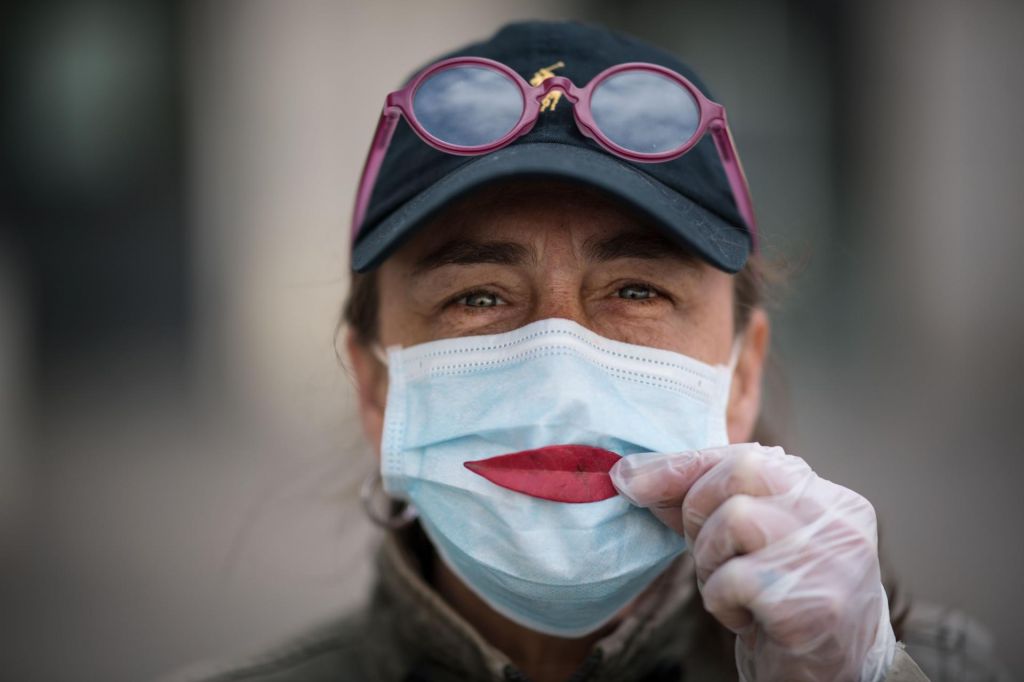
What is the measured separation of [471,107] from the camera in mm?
2232

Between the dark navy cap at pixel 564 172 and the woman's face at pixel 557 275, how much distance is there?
94 millimetres

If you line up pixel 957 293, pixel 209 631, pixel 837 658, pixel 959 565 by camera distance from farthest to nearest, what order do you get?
pixel 957 293, pixel 959 565, pixel 209 631, pixel 837 658

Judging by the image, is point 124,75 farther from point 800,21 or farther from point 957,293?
point 957,293

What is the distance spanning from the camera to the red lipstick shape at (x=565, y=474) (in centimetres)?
199

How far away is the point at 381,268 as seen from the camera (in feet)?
8.22

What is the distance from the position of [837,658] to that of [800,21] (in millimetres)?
9325

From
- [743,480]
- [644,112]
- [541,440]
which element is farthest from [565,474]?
[644,112]

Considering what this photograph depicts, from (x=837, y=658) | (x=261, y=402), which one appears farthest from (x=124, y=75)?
(x=837, y=658)

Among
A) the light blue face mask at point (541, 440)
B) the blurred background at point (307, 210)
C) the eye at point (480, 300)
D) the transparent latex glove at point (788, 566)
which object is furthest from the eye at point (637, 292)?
the blurred background at point (307, 210)

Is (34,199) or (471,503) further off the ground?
(471,503)

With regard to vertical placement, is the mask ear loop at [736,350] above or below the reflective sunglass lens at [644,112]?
below

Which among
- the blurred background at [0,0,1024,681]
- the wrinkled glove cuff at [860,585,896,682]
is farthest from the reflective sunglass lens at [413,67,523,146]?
the blurred background at [0,0,1024,681]

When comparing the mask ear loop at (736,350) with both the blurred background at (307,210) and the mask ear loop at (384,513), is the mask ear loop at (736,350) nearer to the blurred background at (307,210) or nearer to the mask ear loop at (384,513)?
the mask ear loop at (384,513)

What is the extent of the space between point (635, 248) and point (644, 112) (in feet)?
1.00
